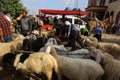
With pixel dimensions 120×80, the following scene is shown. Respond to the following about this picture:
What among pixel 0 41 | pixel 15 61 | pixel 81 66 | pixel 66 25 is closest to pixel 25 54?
pixel 15 61

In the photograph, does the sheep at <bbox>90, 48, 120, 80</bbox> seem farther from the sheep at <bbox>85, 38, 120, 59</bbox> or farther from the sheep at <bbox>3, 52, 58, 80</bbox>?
the sheep at <bbox>85, 38, 120, 59</bbox>

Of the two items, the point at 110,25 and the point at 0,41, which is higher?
the point at 0,41

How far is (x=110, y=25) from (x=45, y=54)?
23375mm

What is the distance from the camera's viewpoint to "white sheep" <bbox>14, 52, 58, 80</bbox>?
25.0 feet

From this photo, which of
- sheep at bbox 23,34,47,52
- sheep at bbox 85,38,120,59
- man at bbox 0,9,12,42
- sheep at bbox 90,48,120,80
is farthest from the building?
sheep at bbox 90,48,120,80

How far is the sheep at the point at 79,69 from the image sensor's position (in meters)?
7.70

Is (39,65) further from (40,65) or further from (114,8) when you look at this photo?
(114,8)

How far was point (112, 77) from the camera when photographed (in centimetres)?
778

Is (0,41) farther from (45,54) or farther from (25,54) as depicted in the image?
(45,54)

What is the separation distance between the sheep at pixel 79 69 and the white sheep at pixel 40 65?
0.22 metres

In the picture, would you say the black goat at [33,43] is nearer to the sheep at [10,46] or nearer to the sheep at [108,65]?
the sheep at [10,46]

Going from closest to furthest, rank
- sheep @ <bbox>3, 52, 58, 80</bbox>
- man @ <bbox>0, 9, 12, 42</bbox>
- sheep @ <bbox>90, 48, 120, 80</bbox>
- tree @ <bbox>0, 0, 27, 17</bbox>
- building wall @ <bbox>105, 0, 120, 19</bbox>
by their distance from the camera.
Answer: sheep @ <bbox>3, 52, 58, 80</bbox>, sheep @ <bbox>90, 48, 120, 80</bbox>, man @ <bbox>0, 9, 12, 42</bbox>, tree @ <bbox>0, 0, 27, 17</bbox>, building wall @ <bbox>105, 0, 120, 19</bbox>

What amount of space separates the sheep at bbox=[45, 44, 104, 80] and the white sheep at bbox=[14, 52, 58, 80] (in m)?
0.22

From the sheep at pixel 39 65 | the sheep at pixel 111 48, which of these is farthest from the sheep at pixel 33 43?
the sheep at pixel 39 65
